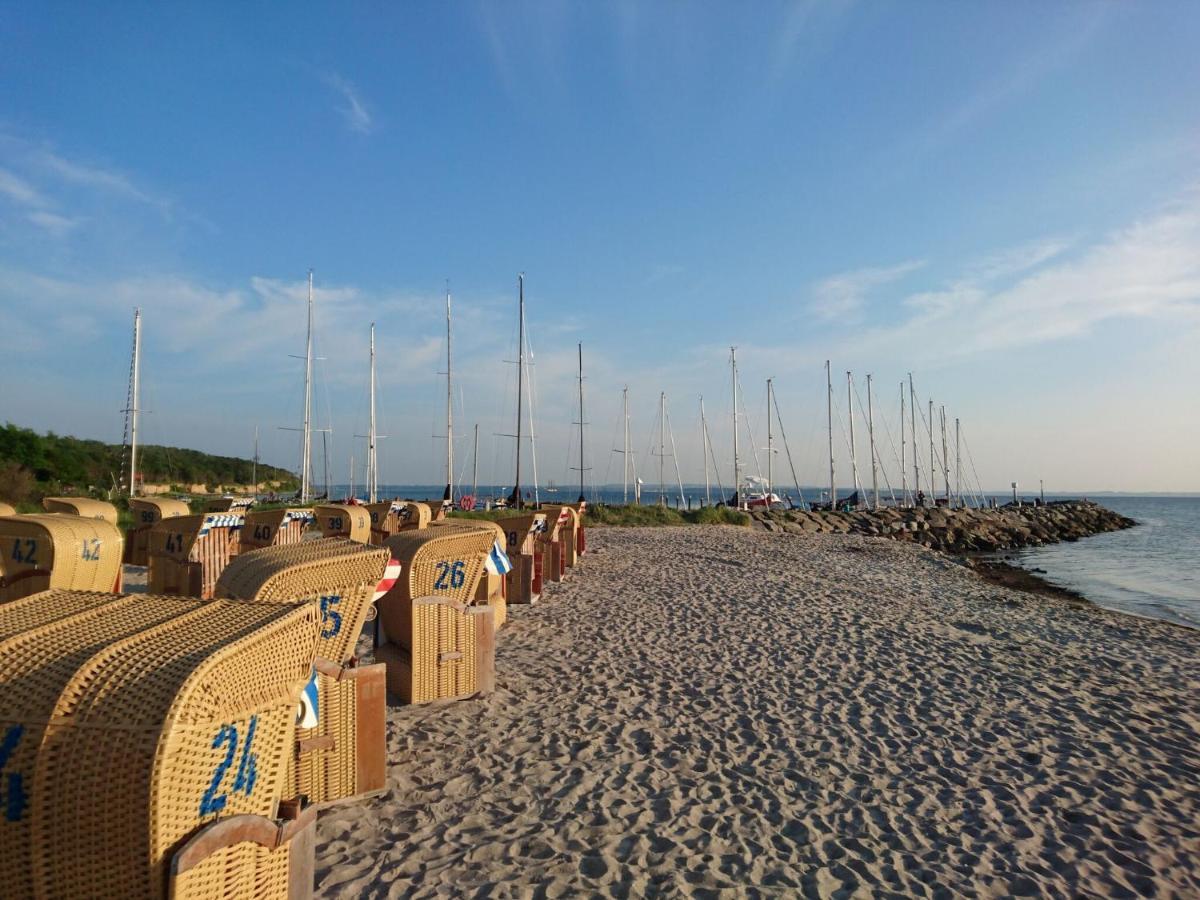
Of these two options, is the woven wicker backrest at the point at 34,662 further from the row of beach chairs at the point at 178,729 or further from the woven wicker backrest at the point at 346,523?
the woven wicker backrest at the point at 346,523

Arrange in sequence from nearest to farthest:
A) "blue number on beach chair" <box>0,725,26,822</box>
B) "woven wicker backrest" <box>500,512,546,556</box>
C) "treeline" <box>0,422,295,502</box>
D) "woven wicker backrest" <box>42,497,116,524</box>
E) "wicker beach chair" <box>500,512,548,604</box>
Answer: "blue number on beach chair" <box>0,725,26,822</box> < "woven wicker backrest" <box>42,497,116,524</box> < "wicker beach chair" <box>500,512,548,604</box> < "woven wicker backrest" <box>500,512,546,556</box> < "treeline" <box>0,422,295,502</box>

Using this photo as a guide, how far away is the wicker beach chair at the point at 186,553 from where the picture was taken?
8.70 m

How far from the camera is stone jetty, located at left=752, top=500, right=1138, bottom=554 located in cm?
3841

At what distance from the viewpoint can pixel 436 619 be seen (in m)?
6.11

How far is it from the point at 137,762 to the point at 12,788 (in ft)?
1.11

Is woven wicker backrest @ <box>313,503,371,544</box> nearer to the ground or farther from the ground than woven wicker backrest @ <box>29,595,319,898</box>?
farther from the ground

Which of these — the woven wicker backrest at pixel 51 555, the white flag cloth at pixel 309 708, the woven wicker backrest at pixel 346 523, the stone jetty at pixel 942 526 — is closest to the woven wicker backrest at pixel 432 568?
the white flag cloth at pixel 309 708

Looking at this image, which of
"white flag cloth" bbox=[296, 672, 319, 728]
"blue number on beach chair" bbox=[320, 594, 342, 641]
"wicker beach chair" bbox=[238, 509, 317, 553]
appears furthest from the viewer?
"wicker beach chair" bbox=[238, 509, 317, 553]

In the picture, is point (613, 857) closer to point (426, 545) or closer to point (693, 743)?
point (693, 743)

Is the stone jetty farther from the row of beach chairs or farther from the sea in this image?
the row of beach chairs

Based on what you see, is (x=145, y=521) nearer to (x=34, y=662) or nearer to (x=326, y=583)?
(x=326, y=583)

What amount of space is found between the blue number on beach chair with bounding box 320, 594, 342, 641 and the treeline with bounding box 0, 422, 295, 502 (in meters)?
26.9

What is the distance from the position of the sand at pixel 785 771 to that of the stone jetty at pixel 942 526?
26425 millimetres

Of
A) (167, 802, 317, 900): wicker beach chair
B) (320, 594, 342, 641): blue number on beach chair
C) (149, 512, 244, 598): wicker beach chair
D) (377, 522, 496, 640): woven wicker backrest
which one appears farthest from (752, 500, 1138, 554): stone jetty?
(167, 802, 317, 900): wicker beach chair
